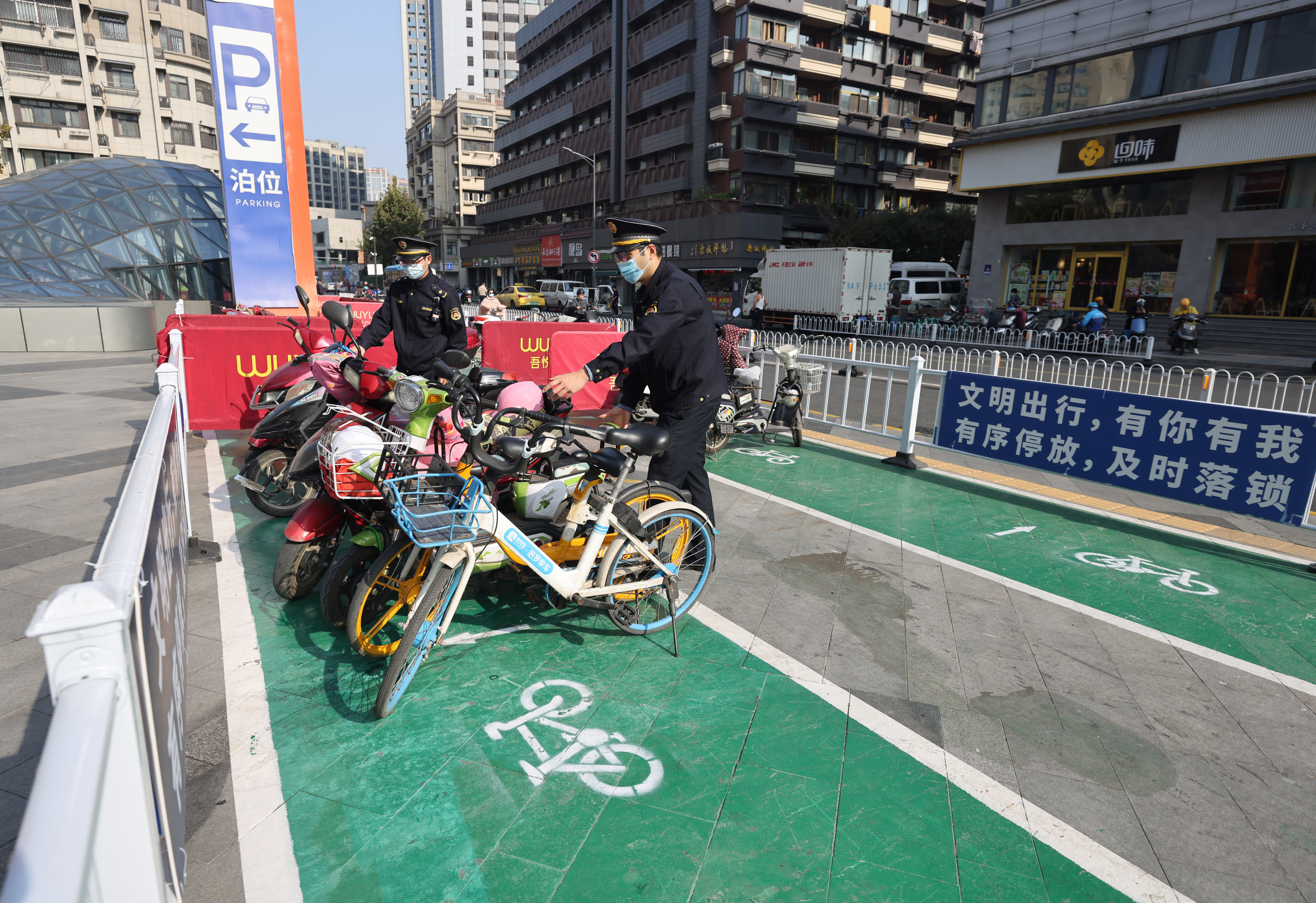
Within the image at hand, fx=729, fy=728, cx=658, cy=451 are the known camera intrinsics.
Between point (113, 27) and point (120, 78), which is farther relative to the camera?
point (120, 78)

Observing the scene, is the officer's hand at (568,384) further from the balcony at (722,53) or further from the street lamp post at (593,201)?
the street lamp post at (593,201)

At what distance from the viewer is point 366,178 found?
570ft

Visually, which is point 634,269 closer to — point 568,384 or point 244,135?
point 568,384

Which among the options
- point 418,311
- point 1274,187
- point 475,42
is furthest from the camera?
point 475,42

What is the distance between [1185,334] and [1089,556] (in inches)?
754

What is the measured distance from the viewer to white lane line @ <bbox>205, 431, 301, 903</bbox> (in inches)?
95.1

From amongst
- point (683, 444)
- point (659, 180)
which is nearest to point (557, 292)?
point (659, 180)

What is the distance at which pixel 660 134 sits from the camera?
4372 cm

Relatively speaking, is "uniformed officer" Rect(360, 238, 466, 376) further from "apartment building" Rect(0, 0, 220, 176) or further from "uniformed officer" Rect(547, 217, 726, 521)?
"apartment building" Rect(0, 0, 220, 176)

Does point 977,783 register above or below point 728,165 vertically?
below

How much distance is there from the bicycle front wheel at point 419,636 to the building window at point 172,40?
207ft

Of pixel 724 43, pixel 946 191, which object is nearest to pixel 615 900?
pixel 724 43

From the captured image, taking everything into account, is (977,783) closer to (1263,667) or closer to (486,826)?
(486,826)

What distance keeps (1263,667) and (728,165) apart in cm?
3936
